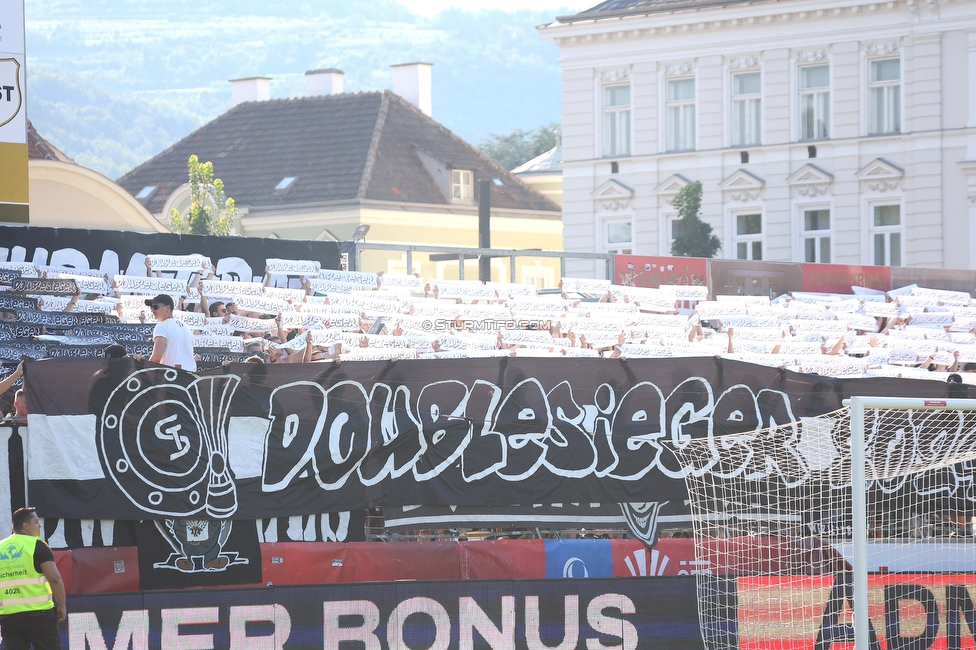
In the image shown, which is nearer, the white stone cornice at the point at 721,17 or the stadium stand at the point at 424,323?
the stadium stand at the point at 424,323

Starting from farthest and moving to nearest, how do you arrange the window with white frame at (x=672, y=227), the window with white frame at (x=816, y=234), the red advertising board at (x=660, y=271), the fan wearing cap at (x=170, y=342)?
the window with white frame at (x=672, y=227) < the window with white frame at (x=816, y=234) < the red advertising board at (x=660, y=271) < the fan wearing cap at (x=170, y=342)

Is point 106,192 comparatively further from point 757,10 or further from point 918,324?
point 757,10

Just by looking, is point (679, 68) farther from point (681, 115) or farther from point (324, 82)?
point (324, 82)

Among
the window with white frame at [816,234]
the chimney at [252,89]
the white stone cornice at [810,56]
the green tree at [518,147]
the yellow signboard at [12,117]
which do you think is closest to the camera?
the yellow signboard at [12,117]

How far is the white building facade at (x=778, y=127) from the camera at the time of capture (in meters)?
35.9

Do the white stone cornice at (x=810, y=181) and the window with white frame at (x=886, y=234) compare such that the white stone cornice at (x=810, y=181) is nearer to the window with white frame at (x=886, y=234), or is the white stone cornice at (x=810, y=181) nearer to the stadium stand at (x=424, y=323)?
the window with white frame at (x=886, y=234)

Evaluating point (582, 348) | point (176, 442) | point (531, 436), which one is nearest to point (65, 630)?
point (176, 442)

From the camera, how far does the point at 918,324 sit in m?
24.3

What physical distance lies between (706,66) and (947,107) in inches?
262

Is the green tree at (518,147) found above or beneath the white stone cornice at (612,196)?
above

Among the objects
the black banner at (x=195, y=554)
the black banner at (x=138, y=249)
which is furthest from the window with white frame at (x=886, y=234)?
the black banner at (x=195, y=554)

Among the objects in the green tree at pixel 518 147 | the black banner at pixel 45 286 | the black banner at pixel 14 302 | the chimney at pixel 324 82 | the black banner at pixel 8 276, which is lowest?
the black banner at pixel 14 302

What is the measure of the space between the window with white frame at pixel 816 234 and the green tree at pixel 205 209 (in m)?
17.6

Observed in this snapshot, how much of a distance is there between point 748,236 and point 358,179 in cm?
1465
